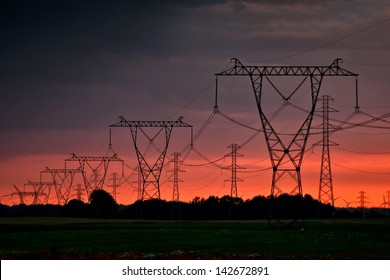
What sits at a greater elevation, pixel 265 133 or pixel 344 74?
pixel 344 74

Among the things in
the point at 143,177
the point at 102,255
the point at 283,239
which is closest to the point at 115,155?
the point at 143,177

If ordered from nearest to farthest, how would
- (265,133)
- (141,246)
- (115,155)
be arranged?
(141,246)
(265,133)
(115,155)

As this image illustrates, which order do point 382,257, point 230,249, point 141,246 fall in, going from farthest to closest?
1. point 141,246
2. point 230,249
3. point 382,257

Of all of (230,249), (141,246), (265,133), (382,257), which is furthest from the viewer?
(265,133)

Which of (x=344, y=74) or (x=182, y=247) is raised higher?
(x=344, y=74)

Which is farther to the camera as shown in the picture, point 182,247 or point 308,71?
point 308,71

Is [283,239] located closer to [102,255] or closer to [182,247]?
[182,247]

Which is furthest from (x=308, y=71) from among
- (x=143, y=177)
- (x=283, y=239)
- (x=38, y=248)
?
(x=143, y=177)

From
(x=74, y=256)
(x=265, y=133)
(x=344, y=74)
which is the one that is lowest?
(x=74, y=256)

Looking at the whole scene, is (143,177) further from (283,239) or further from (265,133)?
(283,239)
